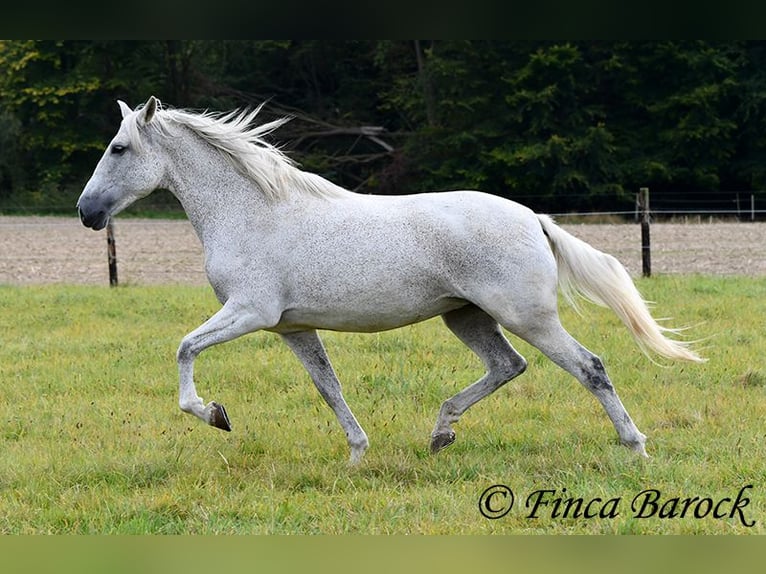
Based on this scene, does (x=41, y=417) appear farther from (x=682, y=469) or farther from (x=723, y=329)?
(x=723, y=329)

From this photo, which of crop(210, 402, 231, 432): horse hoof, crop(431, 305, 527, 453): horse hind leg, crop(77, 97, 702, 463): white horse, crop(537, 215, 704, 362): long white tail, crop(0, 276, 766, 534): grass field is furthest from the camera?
crop(431, 305, 527, 453): horse hind leg

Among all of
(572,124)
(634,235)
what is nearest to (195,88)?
(572,124)

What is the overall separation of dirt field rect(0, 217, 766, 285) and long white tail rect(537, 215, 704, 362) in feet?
31.9

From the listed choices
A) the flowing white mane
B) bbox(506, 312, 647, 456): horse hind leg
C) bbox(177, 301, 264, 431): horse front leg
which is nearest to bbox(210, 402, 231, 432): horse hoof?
bbox(177, 301, 264, 431): horse front leg

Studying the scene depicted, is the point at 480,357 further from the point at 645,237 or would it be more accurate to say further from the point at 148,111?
the point at 645,237

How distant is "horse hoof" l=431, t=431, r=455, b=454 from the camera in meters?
5.76

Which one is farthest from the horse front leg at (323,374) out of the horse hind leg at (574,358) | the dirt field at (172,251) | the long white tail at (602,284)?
the dirt field at (172,251)

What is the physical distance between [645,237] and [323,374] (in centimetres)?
996

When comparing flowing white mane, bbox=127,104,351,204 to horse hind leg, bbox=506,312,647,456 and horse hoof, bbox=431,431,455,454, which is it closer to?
horse hind leg, bbox=506,312,647,456

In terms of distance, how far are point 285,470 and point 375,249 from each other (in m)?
1.42

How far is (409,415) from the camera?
663 cm

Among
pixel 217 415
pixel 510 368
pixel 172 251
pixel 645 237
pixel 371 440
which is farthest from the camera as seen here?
pixel 172 251

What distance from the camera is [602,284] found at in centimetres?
574

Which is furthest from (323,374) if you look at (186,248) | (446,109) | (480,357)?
(446,109)
